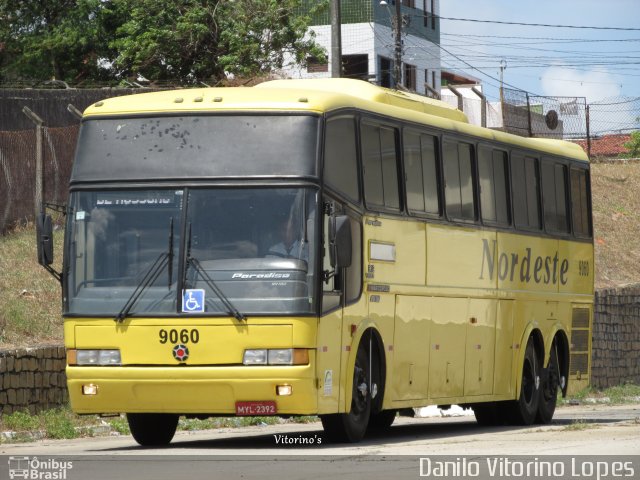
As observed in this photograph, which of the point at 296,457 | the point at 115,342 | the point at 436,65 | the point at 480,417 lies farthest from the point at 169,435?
the point at 436,65

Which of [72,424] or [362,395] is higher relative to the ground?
[362,395]

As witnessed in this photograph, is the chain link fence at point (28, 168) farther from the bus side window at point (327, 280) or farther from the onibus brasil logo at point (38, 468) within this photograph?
the onibus brasil logo at point (38, 468)

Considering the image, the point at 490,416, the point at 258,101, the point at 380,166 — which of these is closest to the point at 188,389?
the point at 258,101

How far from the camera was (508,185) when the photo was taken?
20.3 meters

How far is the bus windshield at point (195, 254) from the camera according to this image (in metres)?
14.5

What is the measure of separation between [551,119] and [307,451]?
1251 inches

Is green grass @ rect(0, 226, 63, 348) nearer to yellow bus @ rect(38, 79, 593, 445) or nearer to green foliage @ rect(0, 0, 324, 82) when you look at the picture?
yellow bus @ rect(38, 79, 593, 445)

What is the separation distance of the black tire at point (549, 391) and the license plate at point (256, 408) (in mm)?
7796

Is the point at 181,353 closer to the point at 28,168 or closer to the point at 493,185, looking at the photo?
the point at 493,185

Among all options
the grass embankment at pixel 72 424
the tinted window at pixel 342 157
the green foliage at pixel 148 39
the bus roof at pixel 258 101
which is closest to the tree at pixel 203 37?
the green foliage at pixel 148 39

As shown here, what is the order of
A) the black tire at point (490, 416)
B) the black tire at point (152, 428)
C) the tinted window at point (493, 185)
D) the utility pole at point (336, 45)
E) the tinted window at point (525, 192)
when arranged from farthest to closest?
the utility pole at point (336, 45), the black tire at point (490, 416), the tinted window at point (525, 192), the tinted window at point (493, 185), the black tire at point (152, 428)

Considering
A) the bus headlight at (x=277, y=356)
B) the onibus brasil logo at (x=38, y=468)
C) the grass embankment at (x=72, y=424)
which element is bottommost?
the onibus brasil logo at (x=38, y=468)

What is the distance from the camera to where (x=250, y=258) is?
1452cm

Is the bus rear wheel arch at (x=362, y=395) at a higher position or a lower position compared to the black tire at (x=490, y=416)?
higher
